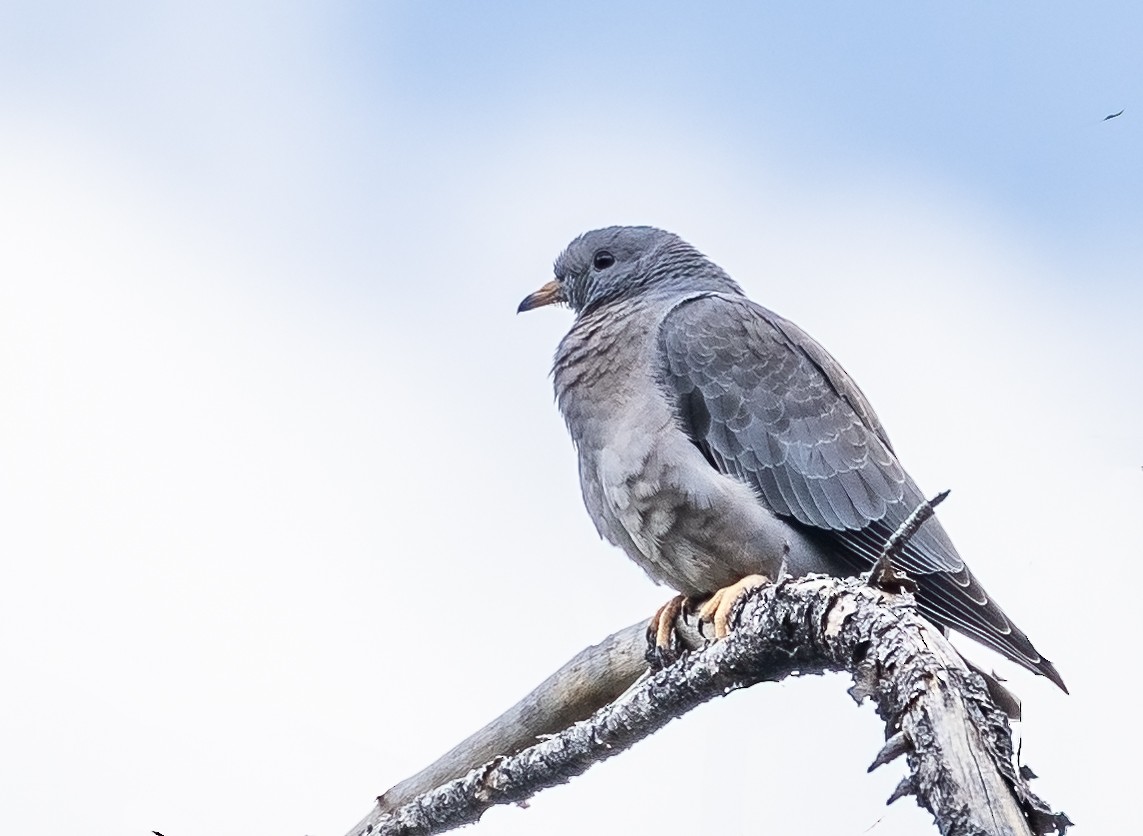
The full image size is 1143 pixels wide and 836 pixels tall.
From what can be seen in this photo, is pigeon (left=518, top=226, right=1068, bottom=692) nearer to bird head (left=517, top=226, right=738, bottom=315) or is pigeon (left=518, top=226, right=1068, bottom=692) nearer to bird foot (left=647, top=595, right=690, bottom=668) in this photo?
bird foot (left=647, top=595, right=690, bottom=668)

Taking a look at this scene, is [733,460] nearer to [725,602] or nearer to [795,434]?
[795,434]

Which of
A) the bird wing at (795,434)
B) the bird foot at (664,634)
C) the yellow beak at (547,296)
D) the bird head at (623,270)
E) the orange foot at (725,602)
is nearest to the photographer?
the orange foot at (725,602)

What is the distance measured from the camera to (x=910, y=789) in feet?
8.28

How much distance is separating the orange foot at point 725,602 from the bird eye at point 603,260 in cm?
221

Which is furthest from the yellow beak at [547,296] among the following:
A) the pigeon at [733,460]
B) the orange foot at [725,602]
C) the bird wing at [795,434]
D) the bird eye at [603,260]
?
the orange foot at [725,602]

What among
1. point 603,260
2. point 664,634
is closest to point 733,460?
point 664,634

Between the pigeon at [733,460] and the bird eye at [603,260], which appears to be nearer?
the pigeon at [733,460]

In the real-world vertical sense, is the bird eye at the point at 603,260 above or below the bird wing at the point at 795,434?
above

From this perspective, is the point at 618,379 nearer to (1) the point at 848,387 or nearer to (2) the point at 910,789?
(1) the point at 848,387

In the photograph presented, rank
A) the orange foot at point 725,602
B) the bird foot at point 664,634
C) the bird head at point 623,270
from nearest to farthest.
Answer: the orange foot at point 725,602, the bird foot at point 664,634, the bird head at point 623,270

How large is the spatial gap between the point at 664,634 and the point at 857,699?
2131 mm

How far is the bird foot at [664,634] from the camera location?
4.97m

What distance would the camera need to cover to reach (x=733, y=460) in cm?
541

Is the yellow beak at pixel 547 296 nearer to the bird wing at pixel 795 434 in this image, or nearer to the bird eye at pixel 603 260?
the bird eye at pixel 603 260
